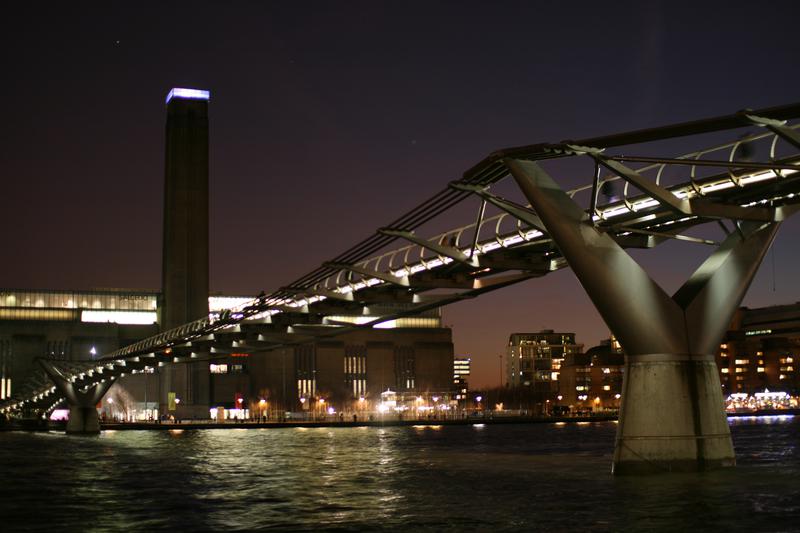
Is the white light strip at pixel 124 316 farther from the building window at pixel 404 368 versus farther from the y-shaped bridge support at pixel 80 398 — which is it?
the y-shaped bridge support at pixel 80 398

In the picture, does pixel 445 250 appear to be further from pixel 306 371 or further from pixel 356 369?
pixel 356 369

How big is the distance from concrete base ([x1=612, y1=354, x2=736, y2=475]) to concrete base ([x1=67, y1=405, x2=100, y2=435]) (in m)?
84.3

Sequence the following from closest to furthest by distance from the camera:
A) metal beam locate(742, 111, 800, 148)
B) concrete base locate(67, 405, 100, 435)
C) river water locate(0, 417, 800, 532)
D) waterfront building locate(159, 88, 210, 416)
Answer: river water locate(0, 417, 800, 532) < metal beam locate(742, 111, 800, 148) < concrete base locate(67, 405, 100, 435) < waterfront building locate(159, 88, 210, 416)

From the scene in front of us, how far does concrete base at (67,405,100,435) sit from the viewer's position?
365 ft

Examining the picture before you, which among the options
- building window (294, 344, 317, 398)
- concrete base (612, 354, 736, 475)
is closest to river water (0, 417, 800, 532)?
concrete base (612, 354, 736, 475)

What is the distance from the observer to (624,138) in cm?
3353

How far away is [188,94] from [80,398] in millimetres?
72609

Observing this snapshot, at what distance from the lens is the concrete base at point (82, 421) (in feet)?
365

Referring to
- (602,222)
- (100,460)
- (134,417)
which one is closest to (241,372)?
(134,417)

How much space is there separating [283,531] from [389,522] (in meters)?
3.07

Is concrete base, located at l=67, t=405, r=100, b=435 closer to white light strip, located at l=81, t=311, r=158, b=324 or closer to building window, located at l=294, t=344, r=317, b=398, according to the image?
white light strip, located at l=81, t=311, r=158, b=324

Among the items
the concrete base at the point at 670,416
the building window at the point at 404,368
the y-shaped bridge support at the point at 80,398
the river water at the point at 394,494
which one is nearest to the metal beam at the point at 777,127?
the concrete base at the point at 670,416

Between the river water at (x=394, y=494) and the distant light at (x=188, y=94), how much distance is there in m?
118

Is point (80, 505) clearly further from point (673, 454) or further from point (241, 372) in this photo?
point (241, 372)
